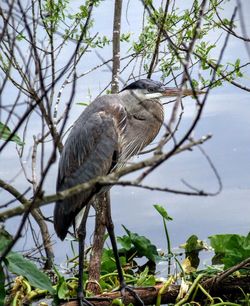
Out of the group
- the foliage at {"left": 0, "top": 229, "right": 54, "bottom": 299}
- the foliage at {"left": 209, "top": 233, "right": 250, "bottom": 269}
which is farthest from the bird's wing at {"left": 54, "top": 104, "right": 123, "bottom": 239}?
the foliage at {"left": 0, "top": 229, "right": 54, "bottom": 299}

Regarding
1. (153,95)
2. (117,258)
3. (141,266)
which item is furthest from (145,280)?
(153,95)

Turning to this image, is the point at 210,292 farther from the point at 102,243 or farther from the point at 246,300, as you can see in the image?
→ the point at 102,243

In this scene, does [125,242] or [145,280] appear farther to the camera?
[125,242]

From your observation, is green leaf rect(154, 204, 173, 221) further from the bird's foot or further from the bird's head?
the bird's head

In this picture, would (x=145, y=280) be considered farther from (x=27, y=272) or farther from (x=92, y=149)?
(x=27, y=272)

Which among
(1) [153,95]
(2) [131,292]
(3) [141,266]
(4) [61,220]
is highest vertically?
(1) [153,95]

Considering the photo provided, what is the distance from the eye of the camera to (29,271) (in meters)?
2.26

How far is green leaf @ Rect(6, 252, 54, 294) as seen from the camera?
222cm

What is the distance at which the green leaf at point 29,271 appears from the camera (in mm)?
2219

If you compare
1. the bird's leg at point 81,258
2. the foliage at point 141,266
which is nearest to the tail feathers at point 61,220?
the bird's leg at point 81,258

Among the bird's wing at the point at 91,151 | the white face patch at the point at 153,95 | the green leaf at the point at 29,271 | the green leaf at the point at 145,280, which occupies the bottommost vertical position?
the green leaf at the point at 145,280

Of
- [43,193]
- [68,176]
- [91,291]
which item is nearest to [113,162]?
[68,176]

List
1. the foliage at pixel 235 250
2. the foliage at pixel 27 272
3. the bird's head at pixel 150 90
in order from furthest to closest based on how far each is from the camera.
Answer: the bird's head at pixel 150 90 → the foliage at pixel 235 250 → the foliage at pixel 27 272

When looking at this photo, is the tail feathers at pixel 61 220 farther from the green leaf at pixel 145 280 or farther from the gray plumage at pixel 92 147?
the green leaf at pixel 145 280
